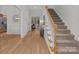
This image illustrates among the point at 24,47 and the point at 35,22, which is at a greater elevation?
the point at 35,22

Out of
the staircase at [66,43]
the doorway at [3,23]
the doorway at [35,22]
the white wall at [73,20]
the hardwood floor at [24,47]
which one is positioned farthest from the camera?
the doorway at [35,22]

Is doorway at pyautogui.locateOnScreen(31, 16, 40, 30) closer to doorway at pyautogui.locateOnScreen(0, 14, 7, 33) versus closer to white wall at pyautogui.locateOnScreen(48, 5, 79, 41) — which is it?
doorway at pyautogui.locateOnScreen(0, 14, 7, 33)

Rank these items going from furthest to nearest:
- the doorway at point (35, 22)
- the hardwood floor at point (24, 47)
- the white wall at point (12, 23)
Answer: the doorway at point (35, 22) < the white wall at point (12, 23) < the hardwood floor at point (24, 47)

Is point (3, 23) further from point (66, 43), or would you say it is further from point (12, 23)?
point (66, 43)

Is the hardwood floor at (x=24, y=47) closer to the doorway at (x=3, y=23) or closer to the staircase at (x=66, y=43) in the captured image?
the staircase at (x=66, y=43)

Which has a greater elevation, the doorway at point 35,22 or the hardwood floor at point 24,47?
the doorway at point 35,22

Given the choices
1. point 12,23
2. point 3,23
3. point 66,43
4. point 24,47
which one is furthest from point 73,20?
point 3,23

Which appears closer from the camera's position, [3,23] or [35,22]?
[3,23]

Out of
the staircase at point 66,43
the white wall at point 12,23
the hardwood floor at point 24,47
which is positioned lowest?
the hardwood floor at point 24,47

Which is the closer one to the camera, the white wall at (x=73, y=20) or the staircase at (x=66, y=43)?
the staircase at (x=66, y=43)

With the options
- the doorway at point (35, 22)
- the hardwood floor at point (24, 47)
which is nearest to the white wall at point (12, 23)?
the hardwood floor at point (24, 47)

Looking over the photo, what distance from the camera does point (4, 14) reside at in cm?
1180

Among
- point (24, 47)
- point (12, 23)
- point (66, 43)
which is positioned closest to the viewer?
point (66, 43)
